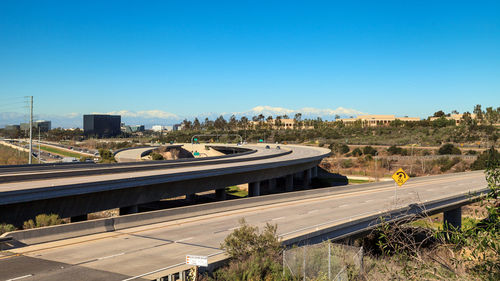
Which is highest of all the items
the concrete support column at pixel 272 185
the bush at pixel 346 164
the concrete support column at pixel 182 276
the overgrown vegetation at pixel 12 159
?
the concrete support column at pixel 182 276

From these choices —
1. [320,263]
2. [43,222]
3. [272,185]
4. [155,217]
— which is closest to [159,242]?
[155,217]

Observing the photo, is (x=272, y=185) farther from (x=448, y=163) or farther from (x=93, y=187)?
(x=93, y=187)

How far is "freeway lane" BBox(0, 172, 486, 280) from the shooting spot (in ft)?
46.0

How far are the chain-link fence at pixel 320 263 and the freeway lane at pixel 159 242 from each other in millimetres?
2902

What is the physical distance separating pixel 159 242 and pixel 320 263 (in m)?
7.29

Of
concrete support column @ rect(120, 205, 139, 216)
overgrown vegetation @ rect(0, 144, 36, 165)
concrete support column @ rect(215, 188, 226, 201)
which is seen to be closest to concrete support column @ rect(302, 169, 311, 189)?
concrete support column @ rect(215, 188, 226, 201)

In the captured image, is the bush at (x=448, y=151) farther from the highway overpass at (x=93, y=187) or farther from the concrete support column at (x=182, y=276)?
the concrete support column at (x=182, y=276)

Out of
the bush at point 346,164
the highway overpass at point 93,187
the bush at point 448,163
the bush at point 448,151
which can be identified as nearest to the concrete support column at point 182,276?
the highway overpass at point 93,187

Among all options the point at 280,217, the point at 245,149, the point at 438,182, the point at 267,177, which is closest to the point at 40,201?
the point at 280,217

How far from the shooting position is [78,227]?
19.2 m

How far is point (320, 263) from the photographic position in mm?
14023

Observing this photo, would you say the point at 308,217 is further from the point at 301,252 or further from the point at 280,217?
the point at 301,252

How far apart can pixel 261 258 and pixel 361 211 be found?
48.2 feet

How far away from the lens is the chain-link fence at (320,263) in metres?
13.5
